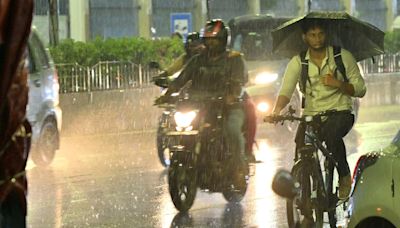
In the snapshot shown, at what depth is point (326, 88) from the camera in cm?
848

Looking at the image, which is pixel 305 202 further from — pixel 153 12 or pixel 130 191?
pixel 153 12

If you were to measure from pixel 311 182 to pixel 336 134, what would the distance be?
0.54m

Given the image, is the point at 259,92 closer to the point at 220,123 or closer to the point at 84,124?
the point at 84,124

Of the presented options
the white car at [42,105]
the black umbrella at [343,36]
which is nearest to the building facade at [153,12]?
the white car at [42,105]

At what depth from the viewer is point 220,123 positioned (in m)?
10.2

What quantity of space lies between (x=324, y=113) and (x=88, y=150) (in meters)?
8.59

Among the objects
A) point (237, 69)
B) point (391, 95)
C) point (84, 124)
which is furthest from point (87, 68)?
point (237, 69)

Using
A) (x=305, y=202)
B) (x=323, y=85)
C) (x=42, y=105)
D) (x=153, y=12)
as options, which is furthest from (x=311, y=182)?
(x=153, y=12)

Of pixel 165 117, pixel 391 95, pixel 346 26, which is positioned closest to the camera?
pixel 346 26

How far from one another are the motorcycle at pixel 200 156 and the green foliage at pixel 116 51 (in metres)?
12.5

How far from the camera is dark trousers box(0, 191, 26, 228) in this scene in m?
3.20

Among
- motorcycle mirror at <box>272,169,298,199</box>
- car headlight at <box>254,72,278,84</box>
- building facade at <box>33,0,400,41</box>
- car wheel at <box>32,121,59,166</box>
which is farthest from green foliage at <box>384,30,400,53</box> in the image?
motorcycle mirror at <box>272,169,298,199</box>

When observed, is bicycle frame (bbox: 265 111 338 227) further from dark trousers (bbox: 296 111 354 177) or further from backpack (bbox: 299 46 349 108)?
backpack (bbox: 299 46 349 108)

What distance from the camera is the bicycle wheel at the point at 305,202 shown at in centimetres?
799
